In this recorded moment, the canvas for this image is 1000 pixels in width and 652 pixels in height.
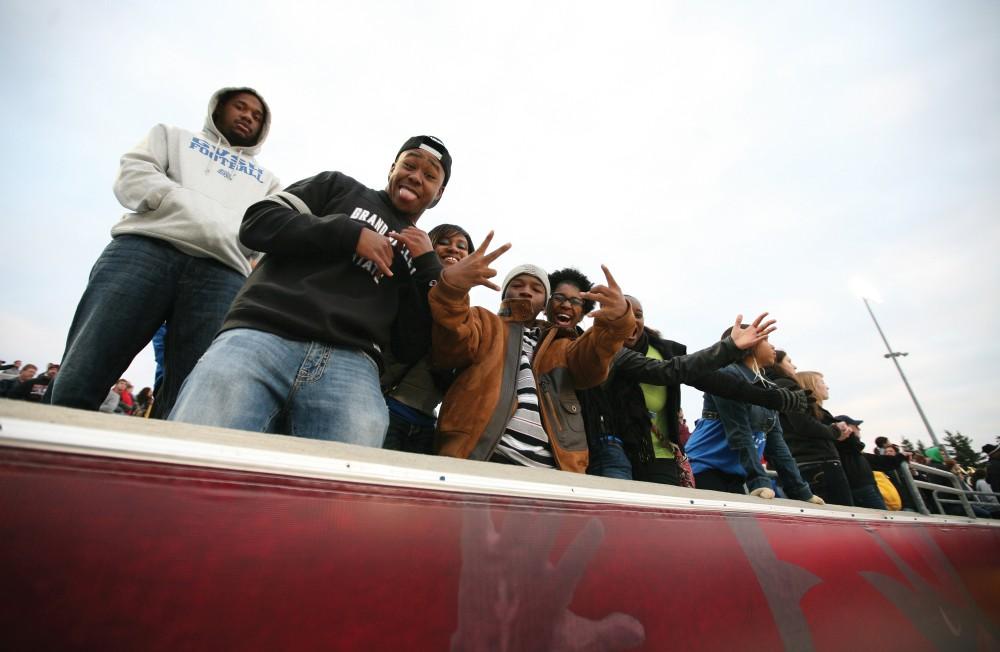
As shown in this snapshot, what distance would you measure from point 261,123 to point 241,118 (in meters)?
0.08

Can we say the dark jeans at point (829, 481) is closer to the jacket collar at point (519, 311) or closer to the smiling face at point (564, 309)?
the smiling face at point (564, 309)

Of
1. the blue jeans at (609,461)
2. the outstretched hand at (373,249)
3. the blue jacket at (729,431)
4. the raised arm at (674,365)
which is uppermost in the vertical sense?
the outstretched hand at (373,249)

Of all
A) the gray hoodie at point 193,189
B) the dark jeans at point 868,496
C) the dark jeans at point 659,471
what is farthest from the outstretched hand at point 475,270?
the dark jeans at point 868,496

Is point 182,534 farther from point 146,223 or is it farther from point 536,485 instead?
point 146,223

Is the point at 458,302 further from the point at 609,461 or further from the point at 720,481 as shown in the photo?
the point at 720,481

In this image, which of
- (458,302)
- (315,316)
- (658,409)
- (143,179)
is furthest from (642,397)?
(143,179)

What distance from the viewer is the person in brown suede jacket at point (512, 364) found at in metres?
1.70

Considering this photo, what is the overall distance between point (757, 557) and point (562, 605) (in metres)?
0.68

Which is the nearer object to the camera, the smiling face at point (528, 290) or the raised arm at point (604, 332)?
the raised arm at point (604, 332)

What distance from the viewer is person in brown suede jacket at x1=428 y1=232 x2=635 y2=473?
5.57 ft

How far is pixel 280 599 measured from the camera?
542mm

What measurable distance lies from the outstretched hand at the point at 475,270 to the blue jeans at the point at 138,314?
0.75m

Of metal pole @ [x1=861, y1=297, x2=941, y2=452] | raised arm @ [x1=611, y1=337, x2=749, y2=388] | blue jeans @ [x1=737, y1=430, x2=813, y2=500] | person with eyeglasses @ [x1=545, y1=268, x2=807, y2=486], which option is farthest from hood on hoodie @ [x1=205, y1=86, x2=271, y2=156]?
metal pole @ [x1=861, y1=297, x2=941, y2=452]

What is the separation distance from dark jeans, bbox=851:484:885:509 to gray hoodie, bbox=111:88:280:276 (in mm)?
4689
